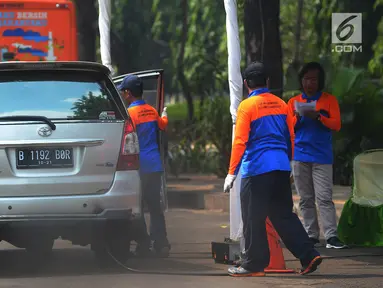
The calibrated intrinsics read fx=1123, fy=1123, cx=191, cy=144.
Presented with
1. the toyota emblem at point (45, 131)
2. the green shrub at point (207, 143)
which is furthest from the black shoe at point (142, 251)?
the green shrub at point (207, 143)

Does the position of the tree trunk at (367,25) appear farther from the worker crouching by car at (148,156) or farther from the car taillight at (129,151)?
the car taillight at (129,151)

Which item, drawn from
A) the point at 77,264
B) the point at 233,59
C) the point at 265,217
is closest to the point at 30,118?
the point at 77,264

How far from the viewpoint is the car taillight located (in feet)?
30.9

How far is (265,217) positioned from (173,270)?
46.8 inches

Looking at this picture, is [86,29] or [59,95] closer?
[59,95]

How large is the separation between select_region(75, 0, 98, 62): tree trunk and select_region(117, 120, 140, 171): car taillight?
38.3ft

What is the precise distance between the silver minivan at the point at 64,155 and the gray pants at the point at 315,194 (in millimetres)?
2388

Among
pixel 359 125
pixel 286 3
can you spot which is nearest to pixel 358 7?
pixel 286 3

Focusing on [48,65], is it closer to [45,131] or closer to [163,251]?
[45,131]

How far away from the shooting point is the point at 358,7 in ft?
82.9

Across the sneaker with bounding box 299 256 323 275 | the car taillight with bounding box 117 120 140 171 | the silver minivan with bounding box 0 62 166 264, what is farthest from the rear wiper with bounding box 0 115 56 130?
the sneaker with bounding box 299 256 323 275

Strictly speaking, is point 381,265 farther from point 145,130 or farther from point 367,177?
point 145,130

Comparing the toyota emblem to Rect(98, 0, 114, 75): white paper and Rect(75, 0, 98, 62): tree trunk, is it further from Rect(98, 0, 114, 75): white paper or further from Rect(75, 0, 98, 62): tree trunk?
Rect(75, 0, 98, 62): tree trunk

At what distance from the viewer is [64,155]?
30.5 ft
